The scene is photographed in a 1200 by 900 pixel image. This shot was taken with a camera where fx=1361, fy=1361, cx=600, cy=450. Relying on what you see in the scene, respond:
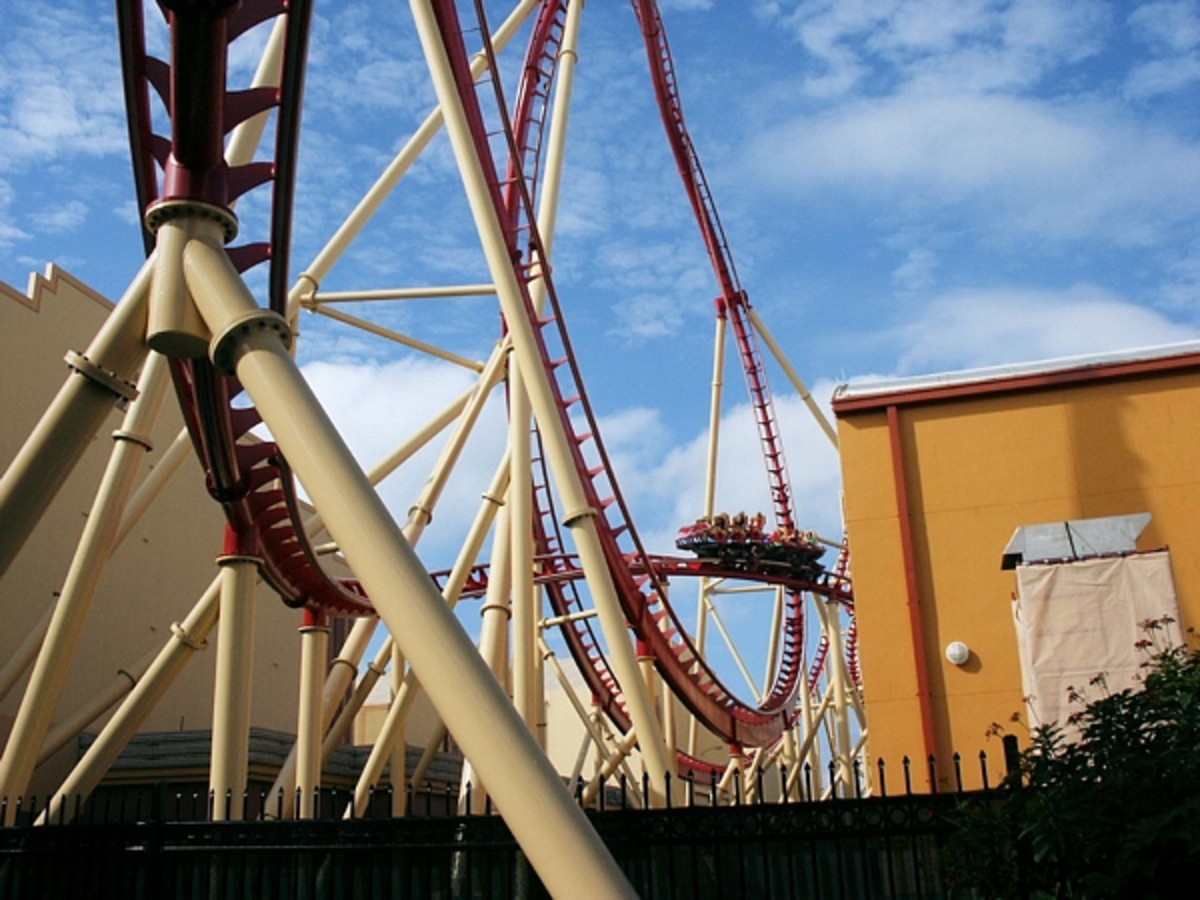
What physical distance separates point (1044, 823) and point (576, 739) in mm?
26245

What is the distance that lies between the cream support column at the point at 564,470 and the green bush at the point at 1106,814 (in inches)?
172

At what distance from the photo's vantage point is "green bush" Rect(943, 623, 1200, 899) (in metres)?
3.01

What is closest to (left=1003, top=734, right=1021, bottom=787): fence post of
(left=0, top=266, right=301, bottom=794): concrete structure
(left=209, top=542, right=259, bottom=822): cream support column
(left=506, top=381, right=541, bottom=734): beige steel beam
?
(left=209, top=542, right=259, bottom=822): cream support column

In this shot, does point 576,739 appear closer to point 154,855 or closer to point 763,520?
point 763,520

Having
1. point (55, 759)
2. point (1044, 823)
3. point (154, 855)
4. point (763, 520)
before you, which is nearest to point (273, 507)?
point (154, 855)

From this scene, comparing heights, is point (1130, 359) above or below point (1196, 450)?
above

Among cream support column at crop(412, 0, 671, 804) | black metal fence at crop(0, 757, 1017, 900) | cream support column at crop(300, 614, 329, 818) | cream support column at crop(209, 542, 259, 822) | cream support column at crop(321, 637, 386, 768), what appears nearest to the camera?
black metal fence at crop(0, 757, 1017, 900)

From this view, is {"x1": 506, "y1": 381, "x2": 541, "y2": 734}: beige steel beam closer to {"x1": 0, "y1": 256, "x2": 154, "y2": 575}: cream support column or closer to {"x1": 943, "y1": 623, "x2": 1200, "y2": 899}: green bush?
{"x1": 0, "y1": 256, "x2": 154, "y2": 575}: cream support column

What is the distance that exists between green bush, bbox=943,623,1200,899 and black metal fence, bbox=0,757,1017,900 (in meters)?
0.38

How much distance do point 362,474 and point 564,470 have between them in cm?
372

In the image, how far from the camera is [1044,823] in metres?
3.18

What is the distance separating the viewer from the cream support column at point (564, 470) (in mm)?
7926

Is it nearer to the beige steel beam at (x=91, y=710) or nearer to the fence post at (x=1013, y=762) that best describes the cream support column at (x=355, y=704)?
the beige steel beam at (x=91, y=710)

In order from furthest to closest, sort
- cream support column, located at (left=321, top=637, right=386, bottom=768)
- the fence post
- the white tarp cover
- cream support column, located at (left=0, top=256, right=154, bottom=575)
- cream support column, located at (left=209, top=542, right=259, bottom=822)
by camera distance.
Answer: cream support column, located at (left=321, top=637, right=386, bottom=768), the white tarp cover, cream support column, located at (left=209, top=542, right=259, bottom=822), cream support column, located at (left=0, top=256, right=154, bottom=575), the fence post
